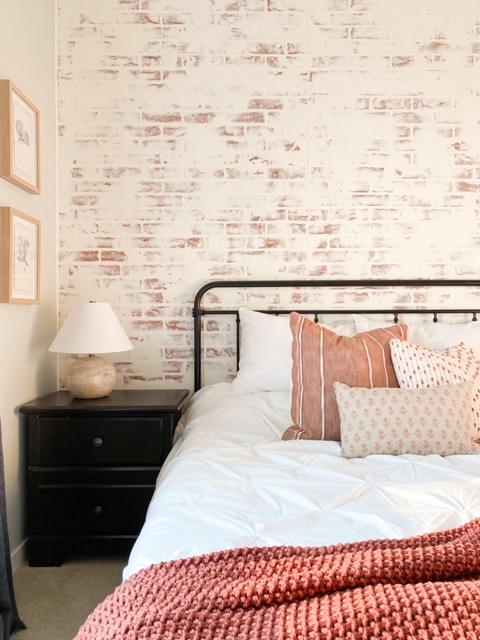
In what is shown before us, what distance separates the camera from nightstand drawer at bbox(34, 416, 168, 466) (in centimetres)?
221

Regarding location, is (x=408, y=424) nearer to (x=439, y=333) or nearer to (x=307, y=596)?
(x=439, y=333)

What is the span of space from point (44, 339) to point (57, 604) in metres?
1.07

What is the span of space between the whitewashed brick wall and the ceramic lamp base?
459 mm

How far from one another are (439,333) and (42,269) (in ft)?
5.60

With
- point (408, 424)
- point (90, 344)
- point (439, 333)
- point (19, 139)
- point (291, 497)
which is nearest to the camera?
point (291, 497)

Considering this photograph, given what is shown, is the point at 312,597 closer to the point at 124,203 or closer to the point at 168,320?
the point at 168,320

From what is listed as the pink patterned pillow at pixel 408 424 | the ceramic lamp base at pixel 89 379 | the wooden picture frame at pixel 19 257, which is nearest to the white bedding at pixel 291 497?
the pink patterned pillow at pixel 408 424

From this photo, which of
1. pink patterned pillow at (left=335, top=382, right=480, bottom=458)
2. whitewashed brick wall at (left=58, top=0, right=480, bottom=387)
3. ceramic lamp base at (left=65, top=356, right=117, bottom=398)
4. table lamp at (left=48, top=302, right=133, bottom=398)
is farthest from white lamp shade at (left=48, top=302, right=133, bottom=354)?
pink patterned pillow at (left=335, top=382, right=480, bottom=458)

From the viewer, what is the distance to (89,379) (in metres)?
2.32

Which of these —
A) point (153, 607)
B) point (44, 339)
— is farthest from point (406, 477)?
point (44, 339)

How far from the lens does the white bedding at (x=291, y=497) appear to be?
1.17 metres

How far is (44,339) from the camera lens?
98.3 inches

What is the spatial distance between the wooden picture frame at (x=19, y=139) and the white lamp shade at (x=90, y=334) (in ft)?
1.69

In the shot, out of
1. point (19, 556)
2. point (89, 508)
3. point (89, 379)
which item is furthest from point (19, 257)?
point (19, 556)
